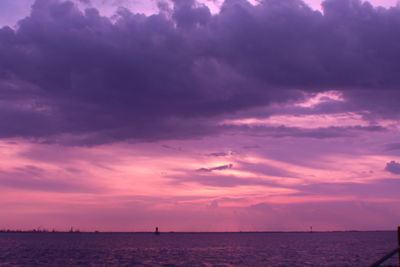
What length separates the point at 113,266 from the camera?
8069 centimetres

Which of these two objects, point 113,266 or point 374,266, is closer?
point 374,266

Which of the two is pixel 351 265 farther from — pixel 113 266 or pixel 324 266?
pixel 113 266

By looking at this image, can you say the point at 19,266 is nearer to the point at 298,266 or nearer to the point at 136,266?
the point at 136,266

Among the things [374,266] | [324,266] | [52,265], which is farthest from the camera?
[52,265]

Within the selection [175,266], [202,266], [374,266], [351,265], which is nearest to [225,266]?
[202,266]

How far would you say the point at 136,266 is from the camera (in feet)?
265

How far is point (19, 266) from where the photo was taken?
81.9 m

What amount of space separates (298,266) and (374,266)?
5863 cm

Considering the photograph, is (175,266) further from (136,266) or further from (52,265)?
(52,265)

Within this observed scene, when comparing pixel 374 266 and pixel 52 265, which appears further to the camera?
pixel 52 265

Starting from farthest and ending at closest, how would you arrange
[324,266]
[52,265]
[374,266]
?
[52,265] < [324,266] < [374,266]

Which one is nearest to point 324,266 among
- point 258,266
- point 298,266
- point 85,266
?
point 298,266

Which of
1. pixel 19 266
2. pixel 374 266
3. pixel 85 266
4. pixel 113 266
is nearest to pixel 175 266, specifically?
pixel 113 266

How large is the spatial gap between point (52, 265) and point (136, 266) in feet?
56.0
